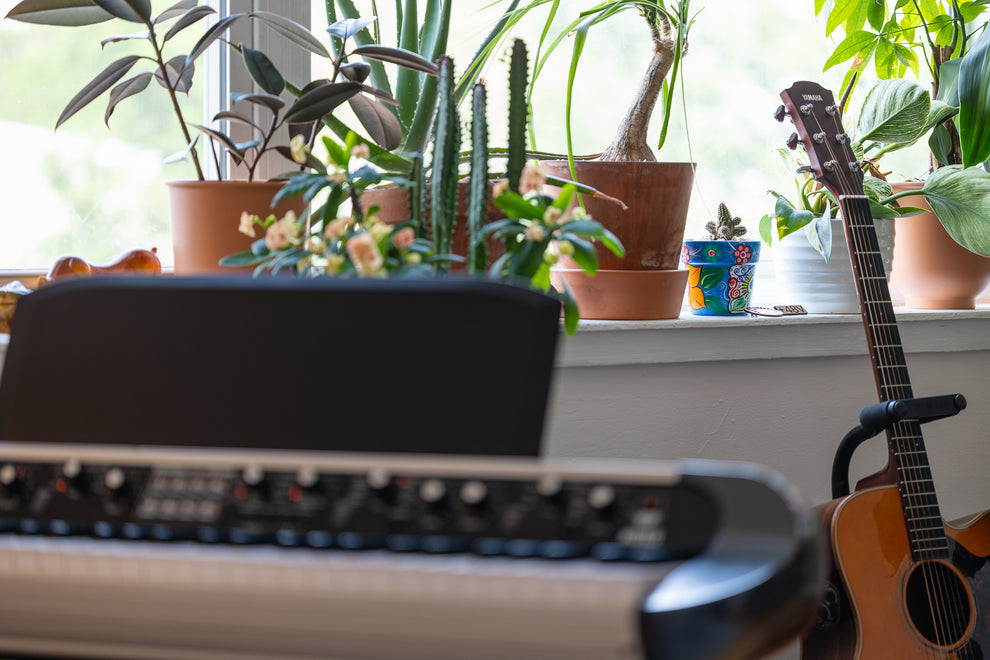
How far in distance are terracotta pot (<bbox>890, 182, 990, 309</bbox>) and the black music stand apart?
48.6 inches

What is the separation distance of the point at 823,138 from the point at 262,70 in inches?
33.2

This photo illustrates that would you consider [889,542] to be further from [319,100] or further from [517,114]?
[319,100]

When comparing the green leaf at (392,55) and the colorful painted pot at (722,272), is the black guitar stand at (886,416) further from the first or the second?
the green leaf at (392,55)

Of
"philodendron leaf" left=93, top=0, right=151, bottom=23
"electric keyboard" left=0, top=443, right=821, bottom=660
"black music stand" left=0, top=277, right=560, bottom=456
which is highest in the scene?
"philodendron leaf" left=93, top=0, right=151, bottom=23

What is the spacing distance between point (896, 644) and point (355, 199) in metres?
0.93

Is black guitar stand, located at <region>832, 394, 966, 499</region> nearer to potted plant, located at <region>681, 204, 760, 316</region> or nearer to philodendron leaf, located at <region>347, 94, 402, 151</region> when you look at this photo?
potted plant, located at <region>681, 204, 760, 316</region>

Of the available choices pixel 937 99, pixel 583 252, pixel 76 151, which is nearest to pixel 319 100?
pixel 583 252

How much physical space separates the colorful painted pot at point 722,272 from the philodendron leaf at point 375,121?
0.53m

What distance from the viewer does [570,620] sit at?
0.35 meters

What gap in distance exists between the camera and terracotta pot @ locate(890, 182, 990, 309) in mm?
1523

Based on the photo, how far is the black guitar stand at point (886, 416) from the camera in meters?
1.21

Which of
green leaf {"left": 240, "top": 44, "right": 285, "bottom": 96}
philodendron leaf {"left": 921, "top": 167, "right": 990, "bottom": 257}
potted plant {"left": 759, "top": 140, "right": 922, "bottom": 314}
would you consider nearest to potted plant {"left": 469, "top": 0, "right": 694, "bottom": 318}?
potted plant {"left": 759, "top": 140, "right": 922, "bottom": 314}

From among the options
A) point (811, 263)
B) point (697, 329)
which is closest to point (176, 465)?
point (697, 329)

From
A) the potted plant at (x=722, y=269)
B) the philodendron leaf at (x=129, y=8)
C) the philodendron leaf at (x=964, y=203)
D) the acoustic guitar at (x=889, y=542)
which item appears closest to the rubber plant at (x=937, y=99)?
the philodendron leaf at (x=964, y=203)
